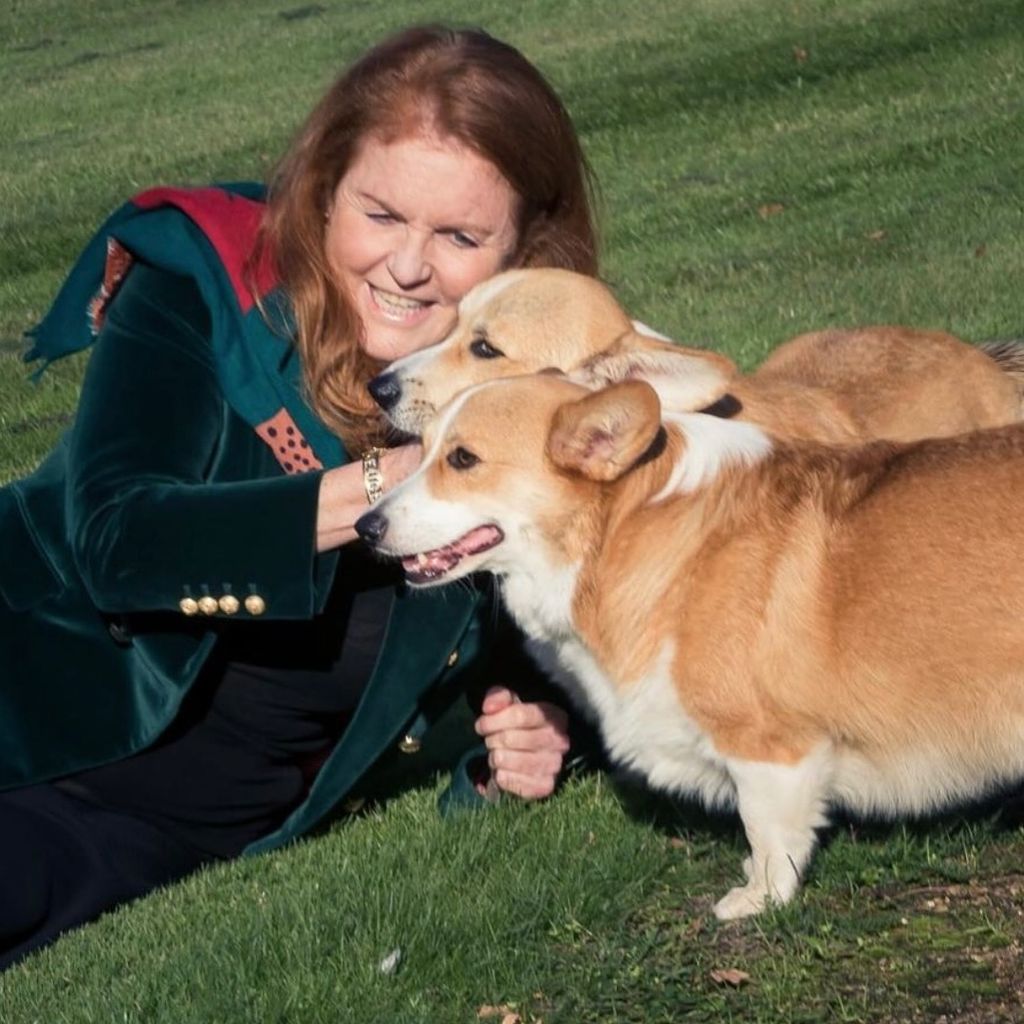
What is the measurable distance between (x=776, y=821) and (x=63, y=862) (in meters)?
1.62

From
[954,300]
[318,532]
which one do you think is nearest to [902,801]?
[318,532]

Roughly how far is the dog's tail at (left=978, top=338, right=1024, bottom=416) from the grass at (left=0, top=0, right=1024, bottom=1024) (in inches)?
81.6

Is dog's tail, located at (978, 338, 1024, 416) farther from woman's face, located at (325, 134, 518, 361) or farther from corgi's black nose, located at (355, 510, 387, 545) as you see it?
corgi's black nose, located at (355, 510, 387, 545)

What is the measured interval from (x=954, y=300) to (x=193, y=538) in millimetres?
5859

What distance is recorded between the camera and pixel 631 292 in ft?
33.6

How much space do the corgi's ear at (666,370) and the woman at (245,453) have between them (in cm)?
43

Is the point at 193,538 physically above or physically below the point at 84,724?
above

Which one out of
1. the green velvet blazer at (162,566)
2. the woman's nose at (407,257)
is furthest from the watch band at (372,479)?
the woman's nose at (407,257)

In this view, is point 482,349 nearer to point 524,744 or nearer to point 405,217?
point 405,217

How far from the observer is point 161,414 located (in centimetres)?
418

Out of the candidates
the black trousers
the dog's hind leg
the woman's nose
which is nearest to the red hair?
the woman's nose

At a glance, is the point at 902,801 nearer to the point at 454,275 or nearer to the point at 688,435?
the point at 688,435

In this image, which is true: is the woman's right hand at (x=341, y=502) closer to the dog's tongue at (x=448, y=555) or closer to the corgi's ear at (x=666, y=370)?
the dog's tongue at (x=448, y=555)

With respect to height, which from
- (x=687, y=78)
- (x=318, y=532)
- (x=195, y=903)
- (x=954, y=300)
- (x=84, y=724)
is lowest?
(x=687, y=78)
